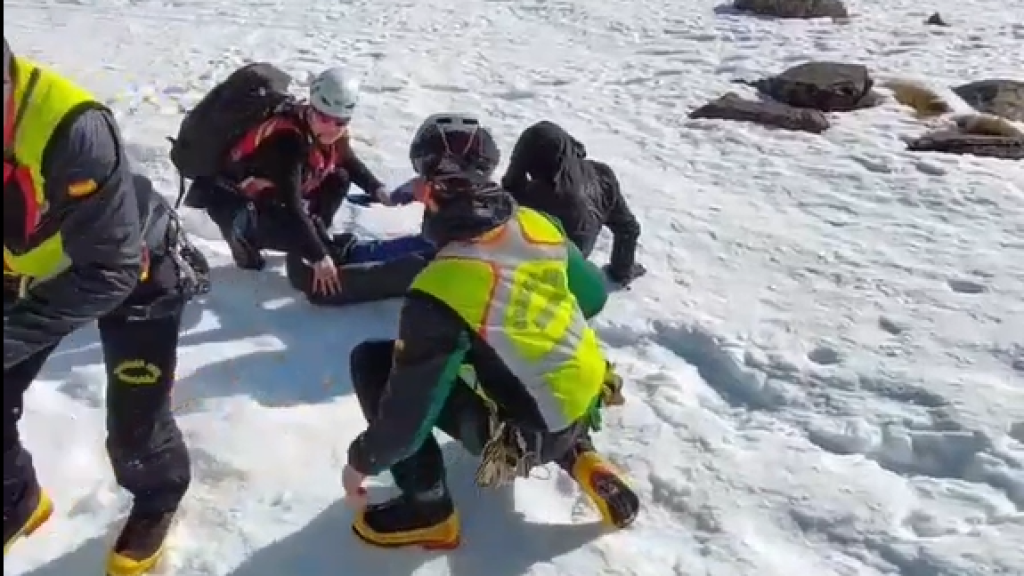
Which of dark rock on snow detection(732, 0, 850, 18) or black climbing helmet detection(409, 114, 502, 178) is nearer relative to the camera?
black climbing helmet detection(409, 114, 502, 178)

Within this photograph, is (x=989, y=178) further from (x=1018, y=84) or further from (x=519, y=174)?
(x=519, y=174)

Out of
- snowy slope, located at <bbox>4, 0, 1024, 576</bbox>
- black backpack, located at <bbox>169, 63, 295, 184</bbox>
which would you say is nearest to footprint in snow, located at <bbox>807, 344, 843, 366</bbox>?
snowy slope, located at <bbox>4, 0, 1024, 576</bbox>

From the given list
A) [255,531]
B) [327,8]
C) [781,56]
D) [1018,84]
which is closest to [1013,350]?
[255,531]

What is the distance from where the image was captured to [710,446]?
15.8ft

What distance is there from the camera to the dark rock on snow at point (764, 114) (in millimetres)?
9727

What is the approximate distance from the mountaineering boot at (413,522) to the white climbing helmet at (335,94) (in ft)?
7.71

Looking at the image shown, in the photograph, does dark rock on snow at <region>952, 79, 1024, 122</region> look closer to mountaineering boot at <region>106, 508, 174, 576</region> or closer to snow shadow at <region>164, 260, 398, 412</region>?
snow shadow at <region>164, 260, 398, 412</region>

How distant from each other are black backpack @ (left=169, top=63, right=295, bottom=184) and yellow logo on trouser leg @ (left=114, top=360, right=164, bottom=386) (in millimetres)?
2649

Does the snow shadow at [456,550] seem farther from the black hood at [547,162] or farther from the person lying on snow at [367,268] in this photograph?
the black hood at [547,162]

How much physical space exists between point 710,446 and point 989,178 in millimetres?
4546

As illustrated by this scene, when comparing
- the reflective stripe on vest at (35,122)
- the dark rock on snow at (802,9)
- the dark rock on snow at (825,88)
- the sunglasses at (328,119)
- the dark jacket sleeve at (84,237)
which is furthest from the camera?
the dark rock on snow at (802,9)

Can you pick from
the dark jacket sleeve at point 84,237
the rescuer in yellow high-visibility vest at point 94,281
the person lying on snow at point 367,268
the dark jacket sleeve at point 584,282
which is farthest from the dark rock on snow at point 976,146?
the dark jacket sleeve at point 84,237

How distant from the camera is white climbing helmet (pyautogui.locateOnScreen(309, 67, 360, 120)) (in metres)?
5.74

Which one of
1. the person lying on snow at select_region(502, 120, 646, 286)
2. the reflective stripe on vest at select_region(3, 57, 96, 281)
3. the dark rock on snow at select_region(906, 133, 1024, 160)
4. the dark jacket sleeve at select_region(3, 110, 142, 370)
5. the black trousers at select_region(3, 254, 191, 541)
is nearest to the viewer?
the reflective stripe on vest at select_region(3, 57, 96, 281)
